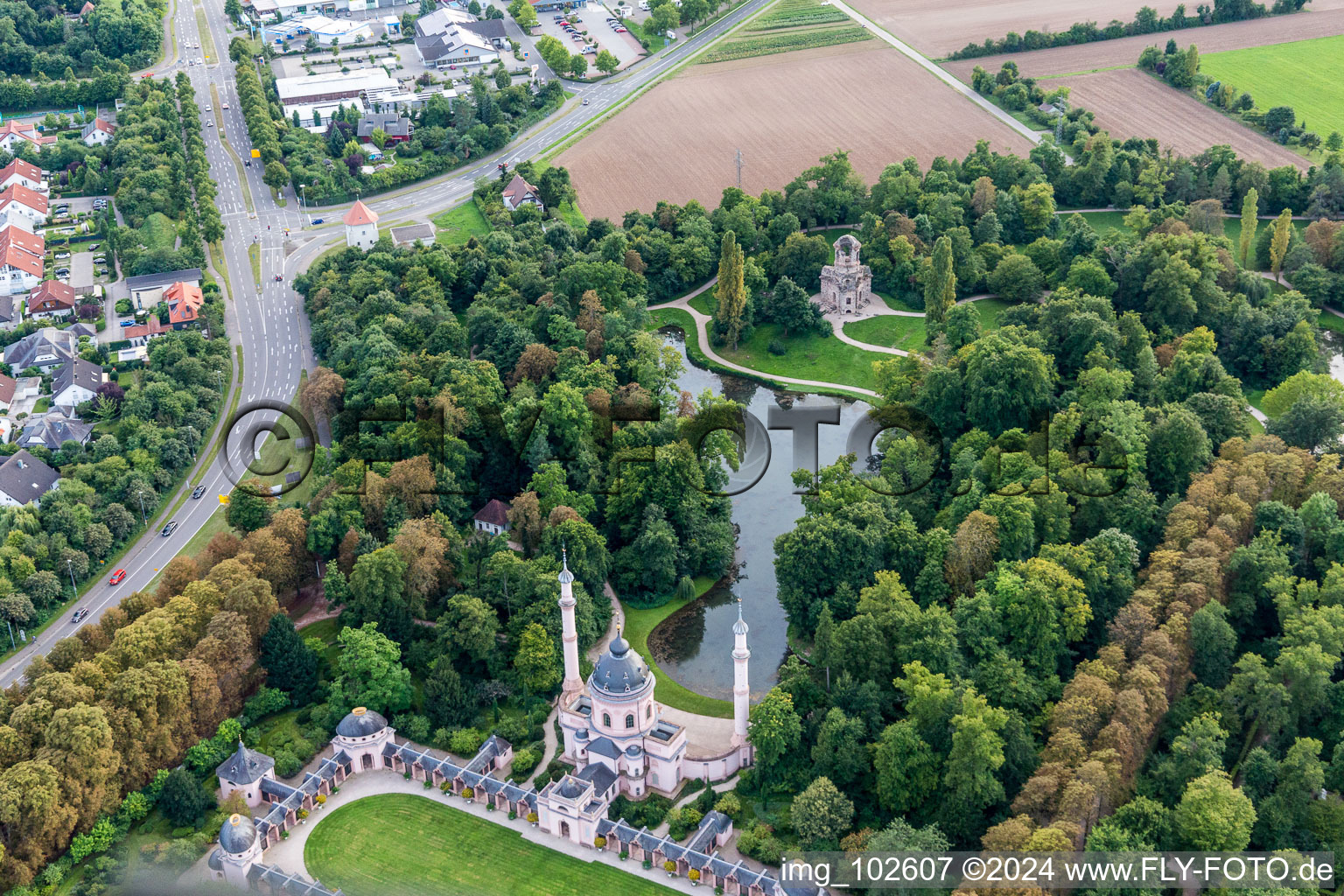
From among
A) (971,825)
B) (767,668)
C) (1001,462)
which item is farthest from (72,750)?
(1001,462)

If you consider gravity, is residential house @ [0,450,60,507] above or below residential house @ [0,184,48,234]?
below

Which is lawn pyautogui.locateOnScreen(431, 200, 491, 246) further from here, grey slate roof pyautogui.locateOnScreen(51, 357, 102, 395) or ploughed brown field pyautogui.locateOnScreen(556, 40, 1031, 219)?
grey slate roof pyautogui.locateOnScreen(51, 357, 102, 395)

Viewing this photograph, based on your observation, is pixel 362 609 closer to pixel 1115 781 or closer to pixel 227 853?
pixel 227 853

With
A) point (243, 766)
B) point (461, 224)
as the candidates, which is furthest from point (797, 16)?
point (243, 766)

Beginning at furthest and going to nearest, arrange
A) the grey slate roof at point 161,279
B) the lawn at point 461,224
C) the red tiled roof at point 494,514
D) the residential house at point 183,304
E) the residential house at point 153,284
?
the lawn at point 461,224 → the grey slate roof at point 161,279 → the residential house at point 153,284 → the residential house at point 183,304 → the red tiled roof at point 494,514

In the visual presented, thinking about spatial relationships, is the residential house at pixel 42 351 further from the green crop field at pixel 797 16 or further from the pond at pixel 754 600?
the green crop field at pixel 797 16

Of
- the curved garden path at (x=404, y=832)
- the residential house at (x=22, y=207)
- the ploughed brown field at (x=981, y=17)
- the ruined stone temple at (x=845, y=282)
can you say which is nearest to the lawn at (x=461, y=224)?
the ruined stone temple at (x=845, y=282)

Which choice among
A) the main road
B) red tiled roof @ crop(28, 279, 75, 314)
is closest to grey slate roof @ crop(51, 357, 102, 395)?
the main road
